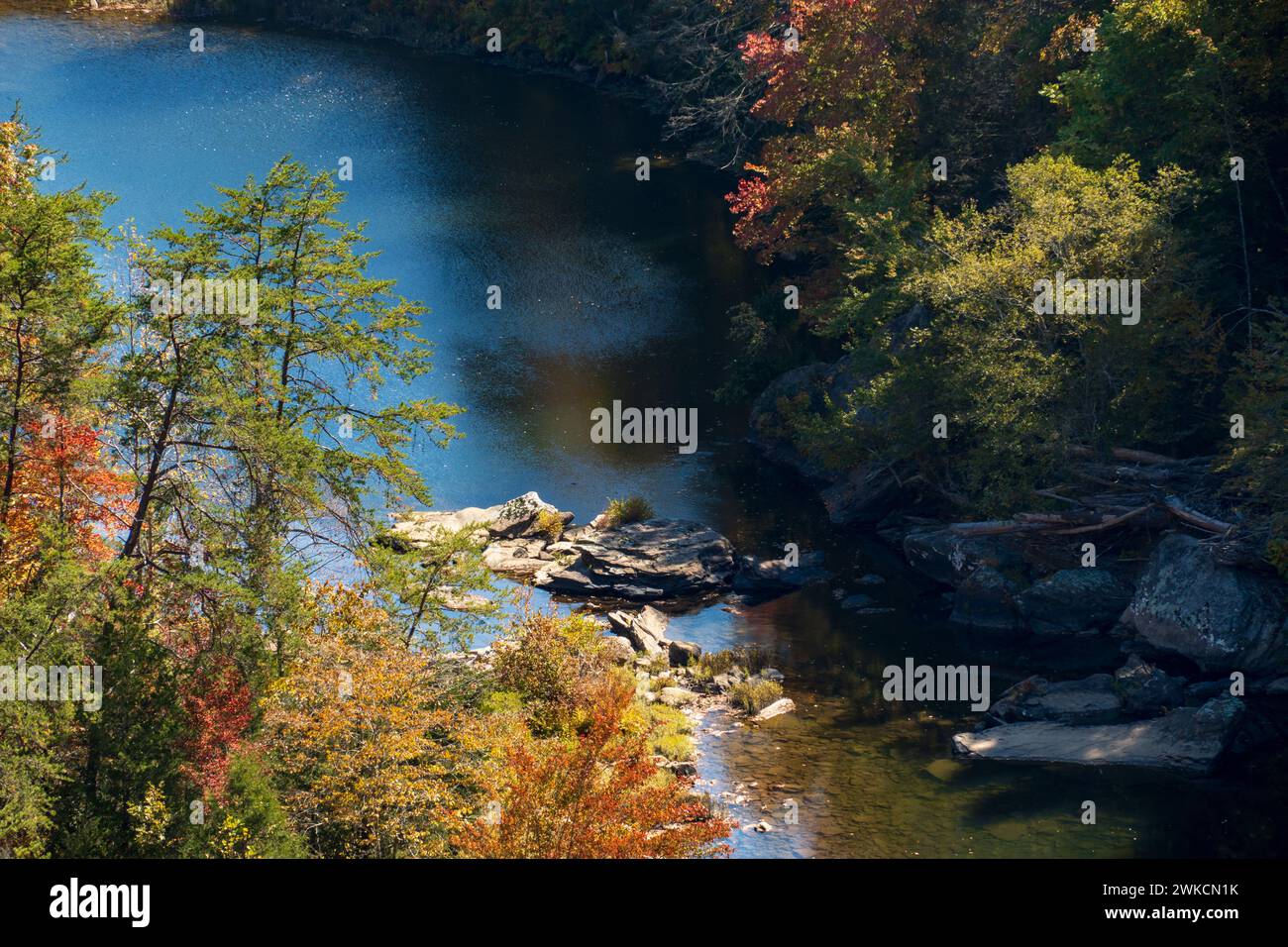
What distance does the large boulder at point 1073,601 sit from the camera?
35.5 meters

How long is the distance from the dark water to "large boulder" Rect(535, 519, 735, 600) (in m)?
1.48

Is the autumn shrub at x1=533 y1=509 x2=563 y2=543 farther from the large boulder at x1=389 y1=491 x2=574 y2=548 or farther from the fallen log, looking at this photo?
the fallen log

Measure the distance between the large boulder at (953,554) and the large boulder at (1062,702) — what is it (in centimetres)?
537

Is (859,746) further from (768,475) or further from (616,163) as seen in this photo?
(616,163)

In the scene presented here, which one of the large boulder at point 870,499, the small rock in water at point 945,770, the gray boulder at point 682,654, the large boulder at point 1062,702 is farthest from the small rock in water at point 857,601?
the small rock in water at point 945,770

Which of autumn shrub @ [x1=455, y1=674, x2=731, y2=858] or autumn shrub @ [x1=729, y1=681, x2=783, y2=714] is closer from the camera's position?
autumn shrub @ [x1=455, y1=674, x2=731, y2=858]

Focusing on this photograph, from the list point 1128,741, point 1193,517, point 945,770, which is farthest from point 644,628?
point 1193,517

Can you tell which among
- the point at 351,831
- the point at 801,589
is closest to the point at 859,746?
the point at 801,589

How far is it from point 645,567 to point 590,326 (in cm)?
1687

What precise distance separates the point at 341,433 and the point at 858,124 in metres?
21.0

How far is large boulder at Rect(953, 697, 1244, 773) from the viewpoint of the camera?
94.1 feet

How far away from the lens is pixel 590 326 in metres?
54.7

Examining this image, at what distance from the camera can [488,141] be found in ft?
235

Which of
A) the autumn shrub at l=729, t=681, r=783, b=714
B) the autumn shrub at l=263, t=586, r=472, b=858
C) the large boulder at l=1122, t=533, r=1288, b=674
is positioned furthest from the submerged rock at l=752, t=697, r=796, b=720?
the autumn shrub at l=263, t=586, r=472, b=858
